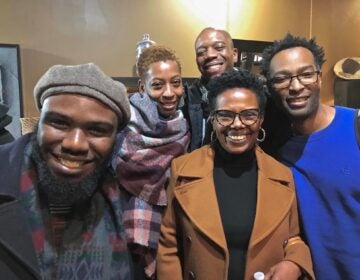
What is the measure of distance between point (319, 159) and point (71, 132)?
98 cm

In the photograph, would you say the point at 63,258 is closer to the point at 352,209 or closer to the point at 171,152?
the point at 171,152

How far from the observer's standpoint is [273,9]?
180 inches

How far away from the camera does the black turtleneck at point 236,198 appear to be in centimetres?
143

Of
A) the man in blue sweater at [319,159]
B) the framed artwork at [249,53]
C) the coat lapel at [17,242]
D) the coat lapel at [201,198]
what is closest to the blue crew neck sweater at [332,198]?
the man in blue sweater at [319,159]

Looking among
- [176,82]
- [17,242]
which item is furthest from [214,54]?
[17,242]

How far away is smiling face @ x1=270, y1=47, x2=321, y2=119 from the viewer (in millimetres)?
1544

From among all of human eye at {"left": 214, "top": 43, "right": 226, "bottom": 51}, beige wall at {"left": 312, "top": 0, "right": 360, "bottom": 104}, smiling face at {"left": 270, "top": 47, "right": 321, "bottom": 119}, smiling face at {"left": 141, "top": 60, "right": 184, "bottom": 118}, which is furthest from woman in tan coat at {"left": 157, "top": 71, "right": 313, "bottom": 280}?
beige wall at {"left": 312, "top": 0, "right": 360, "bottom": 104}

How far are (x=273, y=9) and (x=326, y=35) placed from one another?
1.02 metres

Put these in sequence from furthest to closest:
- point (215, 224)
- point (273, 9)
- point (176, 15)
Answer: point (273, 9), point (176, 15), point (215, 224)

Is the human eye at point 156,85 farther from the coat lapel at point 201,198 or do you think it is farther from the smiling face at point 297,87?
the smiling face at point 297,87

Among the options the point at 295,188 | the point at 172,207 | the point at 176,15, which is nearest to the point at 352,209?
the point at 295,188

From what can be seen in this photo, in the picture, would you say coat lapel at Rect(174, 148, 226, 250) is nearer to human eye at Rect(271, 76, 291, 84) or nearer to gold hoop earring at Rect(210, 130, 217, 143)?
gold hoop earring at Rect(210, 130, 217, 143)

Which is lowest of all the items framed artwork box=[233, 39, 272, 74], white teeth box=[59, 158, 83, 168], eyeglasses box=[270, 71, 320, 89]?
white teeth box=[59, 158, 83, 168]

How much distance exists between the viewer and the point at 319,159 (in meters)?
1.51
